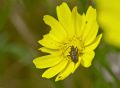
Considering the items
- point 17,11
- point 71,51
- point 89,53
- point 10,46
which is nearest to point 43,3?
point 17,11

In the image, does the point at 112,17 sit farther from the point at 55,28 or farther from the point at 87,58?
the point at 55,28

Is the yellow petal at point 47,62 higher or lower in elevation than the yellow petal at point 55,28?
lower

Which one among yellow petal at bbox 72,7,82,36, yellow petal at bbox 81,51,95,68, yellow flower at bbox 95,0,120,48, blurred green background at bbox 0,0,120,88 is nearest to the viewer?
yellow flower at bbox 95,0,120,48

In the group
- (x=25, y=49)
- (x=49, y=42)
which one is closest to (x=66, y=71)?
(x=49, y=42)

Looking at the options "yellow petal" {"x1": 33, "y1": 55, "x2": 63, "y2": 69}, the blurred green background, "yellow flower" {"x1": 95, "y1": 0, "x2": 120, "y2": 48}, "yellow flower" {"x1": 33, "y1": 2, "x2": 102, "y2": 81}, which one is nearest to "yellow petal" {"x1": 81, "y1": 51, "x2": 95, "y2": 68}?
"yellow flower" {"x1": 33, "y1": 2, "x2": 102, "y2": 81}

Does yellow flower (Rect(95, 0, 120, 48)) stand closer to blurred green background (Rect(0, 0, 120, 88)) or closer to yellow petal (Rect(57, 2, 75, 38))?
yellow petal (Rect(57, 2, 75, 38))

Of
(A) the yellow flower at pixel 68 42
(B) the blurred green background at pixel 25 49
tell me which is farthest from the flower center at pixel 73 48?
(B) the blurred green background at pixel 25 49

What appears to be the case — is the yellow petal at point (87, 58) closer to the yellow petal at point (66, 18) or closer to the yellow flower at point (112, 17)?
the yellow petal at point (66, 18)

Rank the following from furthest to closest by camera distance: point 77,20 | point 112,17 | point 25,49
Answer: point 25,49
point 77,20
point 112,17
